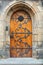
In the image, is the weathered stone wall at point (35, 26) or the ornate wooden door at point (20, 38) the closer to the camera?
the weathered stone wall at point (35, 26)

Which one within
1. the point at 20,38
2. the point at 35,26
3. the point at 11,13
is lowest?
the point at 20,38

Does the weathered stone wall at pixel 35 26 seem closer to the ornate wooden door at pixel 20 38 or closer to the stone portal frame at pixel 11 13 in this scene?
the stone portal frame at pixel 11 13

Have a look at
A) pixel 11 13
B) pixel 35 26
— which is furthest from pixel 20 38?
pixel 11 13

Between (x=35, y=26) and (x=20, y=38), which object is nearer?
(x=35, y=26)

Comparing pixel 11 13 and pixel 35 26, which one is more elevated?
pixel 11 13

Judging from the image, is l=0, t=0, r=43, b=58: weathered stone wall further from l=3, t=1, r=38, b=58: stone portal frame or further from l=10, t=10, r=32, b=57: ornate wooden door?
l=10, t=10, r=32, b=57: ornate wooden door

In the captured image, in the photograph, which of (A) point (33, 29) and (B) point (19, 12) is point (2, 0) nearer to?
(B) point (19, 12)

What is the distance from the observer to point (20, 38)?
11.3 m

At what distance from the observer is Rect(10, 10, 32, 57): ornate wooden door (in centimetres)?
1133

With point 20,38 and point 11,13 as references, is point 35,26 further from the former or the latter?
point 11,13

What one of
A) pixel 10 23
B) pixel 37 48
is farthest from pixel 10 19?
pixel 37 48

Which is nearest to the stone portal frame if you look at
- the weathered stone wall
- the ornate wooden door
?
the weathered stone wall

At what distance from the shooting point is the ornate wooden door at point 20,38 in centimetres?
1133

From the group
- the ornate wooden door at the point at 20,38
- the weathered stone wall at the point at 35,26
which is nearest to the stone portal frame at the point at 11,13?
the weathered stone wall at the point at 35,26
